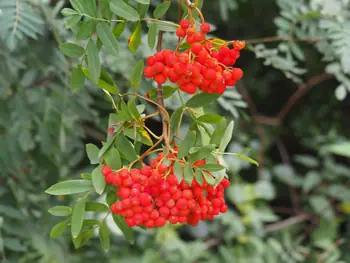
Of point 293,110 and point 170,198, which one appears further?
point 293,110

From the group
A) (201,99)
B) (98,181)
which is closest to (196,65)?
(201,99)

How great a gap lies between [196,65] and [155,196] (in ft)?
0.56

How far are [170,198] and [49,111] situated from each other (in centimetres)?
63

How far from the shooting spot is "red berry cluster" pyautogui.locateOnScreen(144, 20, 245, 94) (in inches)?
27.7

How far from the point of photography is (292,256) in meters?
1.76

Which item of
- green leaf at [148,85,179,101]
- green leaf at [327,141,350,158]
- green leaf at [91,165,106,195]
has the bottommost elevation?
green leaf at [327,141,350,158]

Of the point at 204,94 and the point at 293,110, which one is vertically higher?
the point at 204,94

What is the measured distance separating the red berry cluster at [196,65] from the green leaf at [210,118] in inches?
1.8

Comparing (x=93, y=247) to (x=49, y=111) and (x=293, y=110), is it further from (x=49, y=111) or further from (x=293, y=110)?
(x=293, y=110)

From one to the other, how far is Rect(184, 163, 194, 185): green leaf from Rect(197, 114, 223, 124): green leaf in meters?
0.09

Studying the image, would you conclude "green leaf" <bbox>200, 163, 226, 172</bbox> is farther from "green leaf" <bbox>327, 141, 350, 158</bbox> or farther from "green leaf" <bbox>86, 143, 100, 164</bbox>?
"green leaf" <bbox>327, 141, 350, 158</bbox>

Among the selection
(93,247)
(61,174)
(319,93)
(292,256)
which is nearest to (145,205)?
(61,174)

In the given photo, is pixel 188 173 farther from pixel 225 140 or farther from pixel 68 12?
pixel 68 12

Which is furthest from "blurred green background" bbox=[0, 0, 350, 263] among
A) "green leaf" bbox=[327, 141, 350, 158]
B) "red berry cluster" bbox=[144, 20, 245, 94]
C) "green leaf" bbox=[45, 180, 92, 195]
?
"green leaf" bbox=[45, 180, 92, 195]
